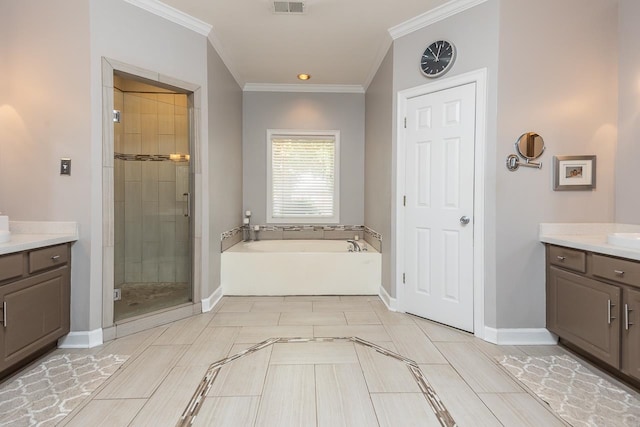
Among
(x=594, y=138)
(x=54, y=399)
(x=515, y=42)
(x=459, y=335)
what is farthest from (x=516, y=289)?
(x=54, y=399)

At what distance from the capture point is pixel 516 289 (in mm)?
2586

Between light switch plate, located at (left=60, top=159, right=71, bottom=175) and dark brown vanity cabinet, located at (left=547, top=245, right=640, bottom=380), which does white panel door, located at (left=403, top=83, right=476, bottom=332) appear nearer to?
dark brown vanity cabinet, located at (left=547, top=245, right=640, bottom=380)

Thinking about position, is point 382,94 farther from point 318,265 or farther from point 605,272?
point 605,272

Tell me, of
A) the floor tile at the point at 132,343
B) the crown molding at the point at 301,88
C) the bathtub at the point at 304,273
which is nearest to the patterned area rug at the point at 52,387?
the floor tile at the point at 132,343

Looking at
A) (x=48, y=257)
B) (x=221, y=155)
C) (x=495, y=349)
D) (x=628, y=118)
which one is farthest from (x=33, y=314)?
(x=628, y=118)

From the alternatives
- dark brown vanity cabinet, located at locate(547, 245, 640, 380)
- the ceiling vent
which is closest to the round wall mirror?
dark brown vanity cabinet, located at locate(547, 245, 640, 380)

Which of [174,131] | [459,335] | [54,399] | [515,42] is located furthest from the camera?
[174,131]

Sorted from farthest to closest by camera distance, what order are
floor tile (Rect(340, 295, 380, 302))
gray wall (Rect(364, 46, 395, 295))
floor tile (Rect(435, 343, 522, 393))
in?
floor tile (Rect(340, 295, 380, 302)), gray wall (Rect(364, 46, 395, 295)), floor tile (Rect(435, 343, 522, 393))

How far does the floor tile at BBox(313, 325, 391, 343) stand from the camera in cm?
267

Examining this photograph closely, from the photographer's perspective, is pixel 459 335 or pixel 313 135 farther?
pixel 313 135

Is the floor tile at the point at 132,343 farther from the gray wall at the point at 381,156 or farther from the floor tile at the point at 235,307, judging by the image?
the gray wall at the point at 381,156

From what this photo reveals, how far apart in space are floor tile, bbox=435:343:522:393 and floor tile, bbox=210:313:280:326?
1471 millimetres

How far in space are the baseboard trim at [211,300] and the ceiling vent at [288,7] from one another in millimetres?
2772

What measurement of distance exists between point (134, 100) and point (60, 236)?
1474 mm
